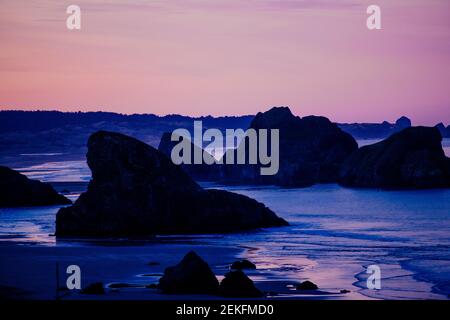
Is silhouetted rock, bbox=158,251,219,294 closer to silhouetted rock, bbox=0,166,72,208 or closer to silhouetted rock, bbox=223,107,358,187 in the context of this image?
silhouetted rock, bbox=0,166,72,208

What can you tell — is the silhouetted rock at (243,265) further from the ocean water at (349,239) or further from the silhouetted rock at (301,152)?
the silhouetted rock at (301,152)

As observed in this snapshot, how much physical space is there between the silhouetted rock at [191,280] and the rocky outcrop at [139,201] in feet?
69.5

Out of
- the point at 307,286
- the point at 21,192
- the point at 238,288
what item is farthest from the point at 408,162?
the point at 238,288

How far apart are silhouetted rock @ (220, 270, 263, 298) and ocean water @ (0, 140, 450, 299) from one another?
4.00 meters

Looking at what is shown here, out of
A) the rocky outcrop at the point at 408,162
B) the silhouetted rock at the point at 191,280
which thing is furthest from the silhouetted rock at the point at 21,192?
the silhouetted rock at the point at 191,280

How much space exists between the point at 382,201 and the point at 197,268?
5681 cm

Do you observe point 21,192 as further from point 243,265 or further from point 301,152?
point 301,152

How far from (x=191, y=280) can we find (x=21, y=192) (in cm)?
4528

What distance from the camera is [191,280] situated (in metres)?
31.8

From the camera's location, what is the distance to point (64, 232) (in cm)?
5278

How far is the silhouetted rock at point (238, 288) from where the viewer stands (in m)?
30.9

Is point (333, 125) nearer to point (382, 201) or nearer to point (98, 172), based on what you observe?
point (382, 201)

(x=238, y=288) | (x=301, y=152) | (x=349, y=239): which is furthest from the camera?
(x=301, y=152)
